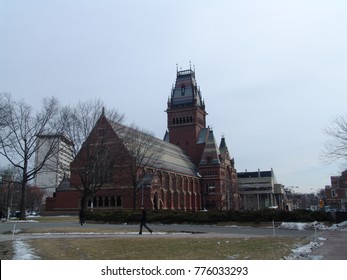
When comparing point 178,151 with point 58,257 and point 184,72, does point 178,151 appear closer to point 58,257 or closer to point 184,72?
point 184,72

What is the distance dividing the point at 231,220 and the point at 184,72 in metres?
82.5

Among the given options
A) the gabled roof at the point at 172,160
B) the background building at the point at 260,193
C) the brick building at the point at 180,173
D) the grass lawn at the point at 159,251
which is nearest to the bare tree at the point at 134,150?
the brick building at the point at 180,173

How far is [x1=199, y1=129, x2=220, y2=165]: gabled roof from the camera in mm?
102312

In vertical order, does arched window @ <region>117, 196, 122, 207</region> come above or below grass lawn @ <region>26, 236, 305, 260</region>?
above

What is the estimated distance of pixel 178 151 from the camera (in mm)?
101188

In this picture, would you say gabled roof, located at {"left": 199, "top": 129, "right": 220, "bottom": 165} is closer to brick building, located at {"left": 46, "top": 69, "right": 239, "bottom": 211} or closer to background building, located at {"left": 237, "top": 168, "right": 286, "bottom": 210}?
brick building, located at {"left": 46, "top": 69, "right": 239, "bottom": 211}

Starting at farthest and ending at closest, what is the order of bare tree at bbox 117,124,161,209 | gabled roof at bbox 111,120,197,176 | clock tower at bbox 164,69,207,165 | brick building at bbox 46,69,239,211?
clock tower at bbox 164,69,207,165 → gabled roof at bbox 111,120,197,176 → brick building at bbox 46,69,239,211 → bare tree at bbox 117,124,161,209

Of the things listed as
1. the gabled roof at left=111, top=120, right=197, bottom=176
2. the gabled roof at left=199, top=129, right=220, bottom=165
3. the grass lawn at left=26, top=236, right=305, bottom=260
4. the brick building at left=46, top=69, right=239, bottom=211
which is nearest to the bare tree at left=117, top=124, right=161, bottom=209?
the brick building at left=46, top=69, right=239, bottom=211

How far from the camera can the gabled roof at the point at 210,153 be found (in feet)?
336

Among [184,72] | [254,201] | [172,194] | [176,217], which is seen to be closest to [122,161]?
[176,217]

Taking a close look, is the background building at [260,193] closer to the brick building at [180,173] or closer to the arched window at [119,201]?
the brick building at [180,173]

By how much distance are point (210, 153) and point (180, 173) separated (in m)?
17.1

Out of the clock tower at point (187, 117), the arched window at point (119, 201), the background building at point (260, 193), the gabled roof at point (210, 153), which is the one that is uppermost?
the clock tower at point (187, 117)

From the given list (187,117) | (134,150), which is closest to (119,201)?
(134,150)
